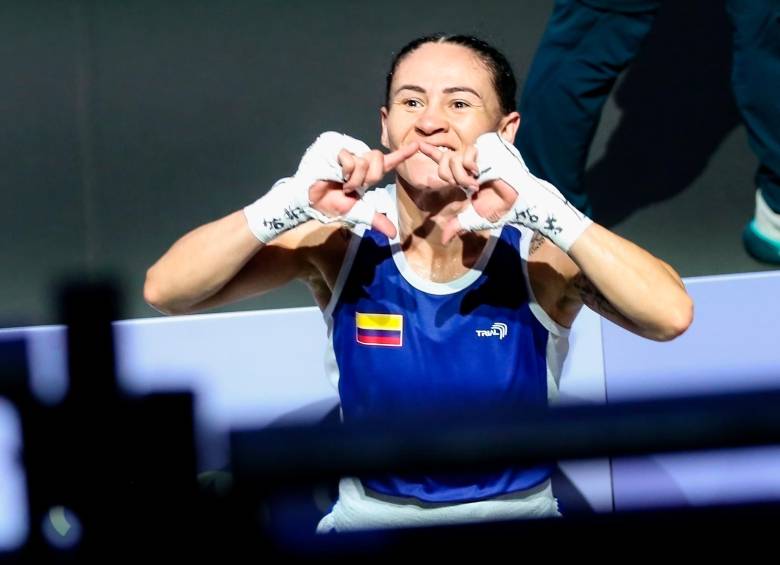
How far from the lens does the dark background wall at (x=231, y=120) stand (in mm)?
2715

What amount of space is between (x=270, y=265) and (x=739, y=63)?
149 centimetres

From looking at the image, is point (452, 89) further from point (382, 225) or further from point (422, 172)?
point (382, 225)

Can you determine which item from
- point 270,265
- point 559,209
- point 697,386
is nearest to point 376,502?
point 270,265

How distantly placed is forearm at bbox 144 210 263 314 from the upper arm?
45 millimetres

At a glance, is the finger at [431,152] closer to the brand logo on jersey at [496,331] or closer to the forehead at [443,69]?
the forehead at [443,69]

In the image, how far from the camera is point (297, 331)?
8.45 feet

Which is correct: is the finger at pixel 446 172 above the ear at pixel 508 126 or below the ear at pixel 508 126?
below

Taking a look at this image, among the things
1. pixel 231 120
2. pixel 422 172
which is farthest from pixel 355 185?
pixel 231 120

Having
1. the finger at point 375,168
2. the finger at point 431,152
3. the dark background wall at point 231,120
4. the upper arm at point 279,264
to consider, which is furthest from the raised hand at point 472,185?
the dark background wall at point 231,120

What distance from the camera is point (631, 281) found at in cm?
162

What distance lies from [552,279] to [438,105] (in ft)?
1.14

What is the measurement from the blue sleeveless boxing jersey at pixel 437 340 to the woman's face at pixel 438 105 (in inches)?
6.8

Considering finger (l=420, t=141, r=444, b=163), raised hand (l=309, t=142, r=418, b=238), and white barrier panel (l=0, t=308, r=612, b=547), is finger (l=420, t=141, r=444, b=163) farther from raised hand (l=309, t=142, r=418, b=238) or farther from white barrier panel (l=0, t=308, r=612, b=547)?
white barrier panel (l=0, t=308, r=612, b=547)

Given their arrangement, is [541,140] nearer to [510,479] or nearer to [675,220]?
[675,220]
